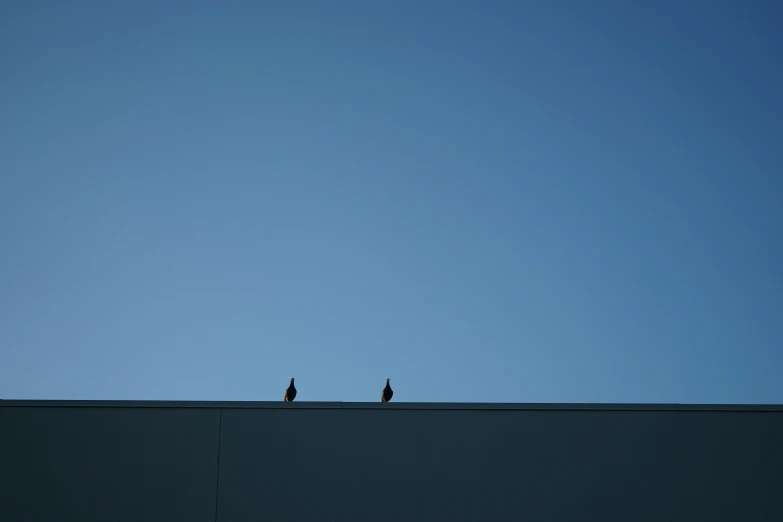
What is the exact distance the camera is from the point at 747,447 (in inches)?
232

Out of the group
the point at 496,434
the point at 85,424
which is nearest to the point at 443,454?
the point at 496,434

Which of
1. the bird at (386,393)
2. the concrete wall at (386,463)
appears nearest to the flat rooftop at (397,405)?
the concrete wall at (386,463)

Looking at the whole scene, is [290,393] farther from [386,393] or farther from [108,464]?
[108,464]

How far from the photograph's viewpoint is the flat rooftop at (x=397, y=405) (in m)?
5.79

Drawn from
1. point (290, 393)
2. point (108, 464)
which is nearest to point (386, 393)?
point (290, 393)

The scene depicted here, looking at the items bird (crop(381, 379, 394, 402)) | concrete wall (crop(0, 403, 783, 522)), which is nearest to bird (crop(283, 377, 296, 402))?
bird (crop(381, 379, 394, 402))

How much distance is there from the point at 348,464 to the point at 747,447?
10.2 feet

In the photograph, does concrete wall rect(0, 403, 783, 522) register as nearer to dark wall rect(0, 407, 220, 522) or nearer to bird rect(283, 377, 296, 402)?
dark wall rect(0, 407, 220, 522)

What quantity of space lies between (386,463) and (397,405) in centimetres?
44

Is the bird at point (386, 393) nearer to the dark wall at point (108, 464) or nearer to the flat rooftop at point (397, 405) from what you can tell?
the flat rooftop at point (397, 405)

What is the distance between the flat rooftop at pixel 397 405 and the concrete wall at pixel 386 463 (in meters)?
0.02

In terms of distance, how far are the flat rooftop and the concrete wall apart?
2 centimetres

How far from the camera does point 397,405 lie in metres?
5.86

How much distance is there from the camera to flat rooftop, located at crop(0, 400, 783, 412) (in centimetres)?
579
